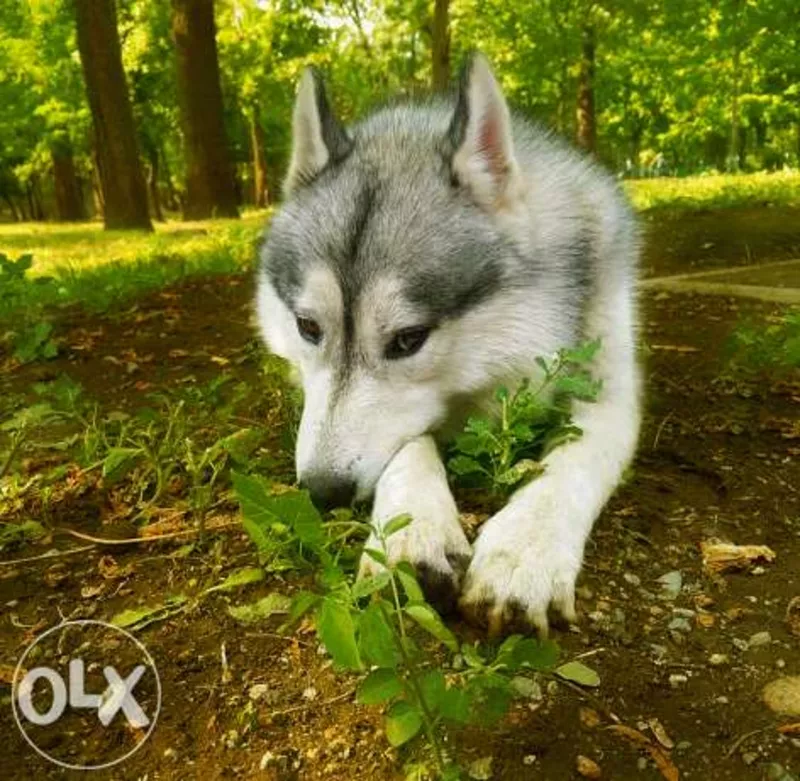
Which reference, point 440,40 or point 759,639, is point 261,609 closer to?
point 759,639

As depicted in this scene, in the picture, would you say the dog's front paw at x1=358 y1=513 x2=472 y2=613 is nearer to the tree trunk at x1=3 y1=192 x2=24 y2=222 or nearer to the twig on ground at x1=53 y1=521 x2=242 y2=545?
the twig on ground at x1=53 y1=521 x2=242 y2=545

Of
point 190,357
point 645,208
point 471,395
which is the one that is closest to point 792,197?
point 645,208

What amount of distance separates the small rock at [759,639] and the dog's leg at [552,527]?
42 cm

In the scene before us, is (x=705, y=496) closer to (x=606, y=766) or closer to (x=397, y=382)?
(x=397, y=382)

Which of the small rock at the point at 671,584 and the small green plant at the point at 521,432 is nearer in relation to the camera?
the small rock at the point at 671,584

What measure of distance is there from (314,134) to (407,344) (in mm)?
1077

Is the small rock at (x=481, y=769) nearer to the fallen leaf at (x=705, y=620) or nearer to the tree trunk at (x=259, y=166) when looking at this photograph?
the fallen leaf at (x=705, y=620)

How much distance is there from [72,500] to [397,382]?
119 cm

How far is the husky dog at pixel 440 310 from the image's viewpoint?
2.23 m

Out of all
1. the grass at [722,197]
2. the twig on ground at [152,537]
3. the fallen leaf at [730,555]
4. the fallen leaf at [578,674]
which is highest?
the fallen leaf at [578,674]

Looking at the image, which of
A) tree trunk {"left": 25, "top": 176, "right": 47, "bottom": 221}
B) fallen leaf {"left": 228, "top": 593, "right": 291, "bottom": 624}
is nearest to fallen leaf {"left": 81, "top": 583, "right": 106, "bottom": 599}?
fallen leaf {"left": 228, "top": 593, "right": 291, "bottom": 624}

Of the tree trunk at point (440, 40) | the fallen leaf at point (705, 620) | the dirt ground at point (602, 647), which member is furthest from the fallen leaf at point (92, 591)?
the tree trunk at point (440, 40)

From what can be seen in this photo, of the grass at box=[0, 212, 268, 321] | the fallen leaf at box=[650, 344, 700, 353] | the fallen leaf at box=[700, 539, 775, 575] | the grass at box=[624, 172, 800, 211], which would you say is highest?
the fallen leaf at box=[700, 539, 775, 575]

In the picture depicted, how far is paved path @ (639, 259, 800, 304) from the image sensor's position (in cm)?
587
